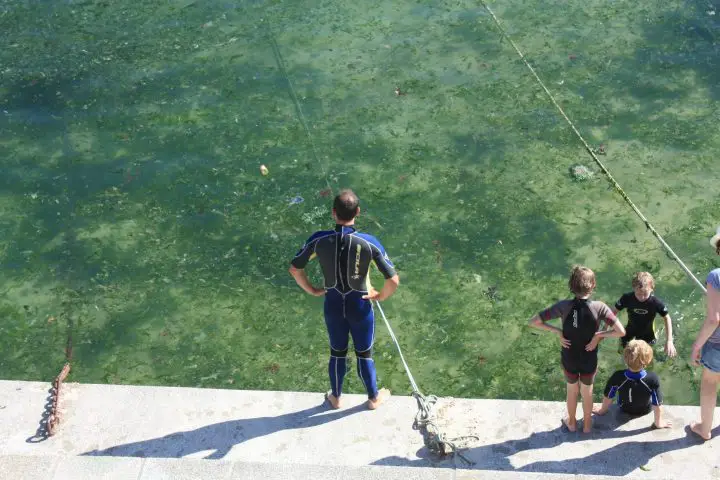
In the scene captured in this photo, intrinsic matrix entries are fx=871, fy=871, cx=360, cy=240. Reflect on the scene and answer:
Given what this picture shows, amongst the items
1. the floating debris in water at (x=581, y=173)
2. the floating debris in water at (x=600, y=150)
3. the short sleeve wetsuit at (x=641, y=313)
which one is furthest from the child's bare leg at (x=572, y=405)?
the floating debris in water at (x=600, y=150)

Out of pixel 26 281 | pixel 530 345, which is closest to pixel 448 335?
pixel 530 345

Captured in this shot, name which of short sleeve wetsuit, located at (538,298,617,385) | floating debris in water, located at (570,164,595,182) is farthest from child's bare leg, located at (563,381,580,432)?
floating debris in water, located at (570,164,595,182)

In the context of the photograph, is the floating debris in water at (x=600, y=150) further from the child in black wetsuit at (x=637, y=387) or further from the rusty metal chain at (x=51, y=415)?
the rusty metal chain at (x=51, y=415)

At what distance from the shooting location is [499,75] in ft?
31.7

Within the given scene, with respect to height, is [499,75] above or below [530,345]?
above

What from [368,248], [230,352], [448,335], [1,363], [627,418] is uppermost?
[368,248]

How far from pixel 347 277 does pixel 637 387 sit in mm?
1914

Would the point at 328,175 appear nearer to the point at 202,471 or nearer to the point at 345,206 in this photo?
the point at 345,206

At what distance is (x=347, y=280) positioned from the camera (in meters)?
5.31

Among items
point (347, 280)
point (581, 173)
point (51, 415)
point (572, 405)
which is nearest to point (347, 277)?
point (347, 280)

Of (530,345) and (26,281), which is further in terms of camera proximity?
(26,281)

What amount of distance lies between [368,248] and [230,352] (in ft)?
6.45

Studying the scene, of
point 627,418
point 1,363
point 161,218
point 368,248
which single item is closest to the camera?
point 368,248

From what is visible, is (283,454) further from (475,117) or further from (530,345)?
(475,117)
